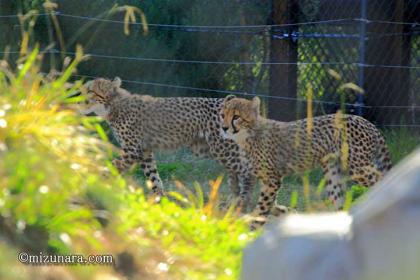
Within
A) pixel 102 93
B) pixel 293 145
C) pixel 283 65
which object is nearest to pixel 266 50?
pixel 283 65

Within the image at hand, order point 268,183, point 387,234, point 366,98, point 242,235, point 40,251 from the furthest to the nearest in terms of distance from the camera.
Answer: point 366,98
point 268,183
point 242,235
point 40,251
point 387,234

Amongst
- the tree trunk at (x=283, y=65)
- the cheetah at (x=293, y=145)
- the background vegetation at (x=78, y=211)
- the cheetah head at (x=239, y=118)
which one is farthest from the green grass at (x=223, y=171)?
the background vegetation at (x=78, y=211)

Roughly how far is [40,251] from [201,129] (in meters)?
5.19

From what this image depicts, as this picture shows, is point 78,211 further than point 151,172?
No

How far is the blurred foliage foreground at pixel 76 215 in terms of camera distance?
3221 millimetres

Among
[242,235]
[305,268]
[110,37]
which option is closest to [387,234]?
[305,268]

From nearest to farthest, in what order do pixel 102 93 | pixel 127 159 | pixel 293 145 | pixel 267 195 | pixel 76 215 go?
pixel 76 215
pixel 267 195
pixel 293 145
pixel 127 159
pixel 102 93

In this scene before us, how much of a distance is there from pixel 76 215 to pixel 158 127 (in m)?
5.28

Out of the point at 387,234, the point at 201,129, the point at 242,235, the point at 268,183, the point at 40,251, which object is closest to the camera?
the point at 387,234

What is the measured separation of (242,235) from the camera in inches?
153

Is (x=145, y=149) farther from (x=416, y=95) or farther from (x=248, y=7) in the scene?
(x=416, y=95)

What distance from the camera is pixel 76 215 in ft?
10.8

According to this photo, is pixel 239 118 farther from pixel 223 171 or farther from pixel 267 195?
pixel 223 171

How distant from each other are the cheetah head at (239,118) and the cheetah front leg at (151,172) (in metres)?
0.86
